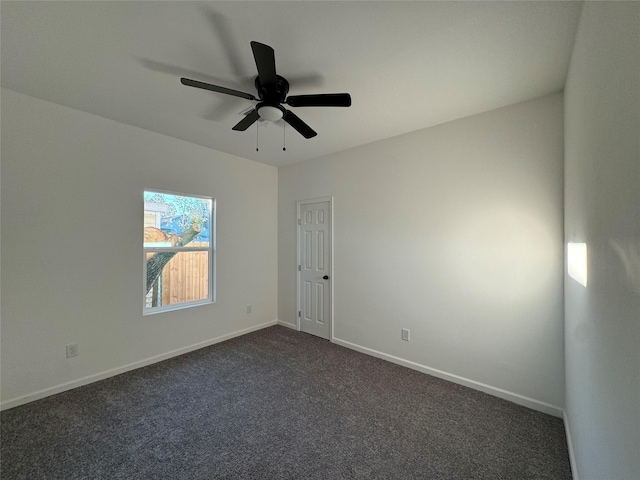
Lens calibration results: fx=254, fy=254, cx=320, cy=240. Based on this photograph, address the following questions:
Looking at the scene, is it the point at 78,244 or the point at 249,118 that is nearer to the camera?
the point at 249,118

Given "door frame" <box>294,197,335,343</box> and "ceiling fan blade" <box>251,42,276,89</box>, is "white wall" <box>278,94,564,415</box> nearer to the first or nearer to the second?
"door frame" <box>294,197,335,343</box>

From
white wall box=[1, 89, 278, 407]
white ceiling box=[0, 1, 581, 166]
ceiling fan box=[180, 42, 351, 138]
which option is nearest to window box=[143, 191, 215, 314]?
white wall box=[1, 89, 278, 407]

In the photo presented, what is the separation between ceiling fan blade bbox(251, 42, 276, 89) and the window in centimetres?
219

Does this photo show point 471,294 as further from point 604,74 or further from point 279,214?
point 279,214

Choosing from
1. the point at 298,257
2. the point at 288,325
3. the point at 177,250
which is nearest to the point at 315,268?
the point at 298,257

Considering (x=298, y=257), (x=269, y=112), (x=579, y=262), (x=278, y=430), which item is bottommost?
(x=278, y=430)

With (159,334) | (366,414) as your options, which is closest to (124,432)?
(159,334)

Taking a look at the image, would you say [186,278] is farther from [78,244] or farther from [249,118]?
[249,118]

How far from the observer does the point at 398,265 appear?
302 cm

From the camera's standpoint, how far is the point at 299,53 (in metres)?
1.73

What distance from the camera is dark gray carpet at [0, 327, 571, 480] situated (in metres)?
1.62

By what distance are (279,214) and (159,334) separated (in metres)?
2.42

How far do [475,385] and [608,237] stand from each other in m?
2.16

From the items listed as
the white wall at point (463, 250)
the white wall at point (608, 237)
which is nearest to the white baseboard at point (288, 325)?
the white wall at point (463, 250)
